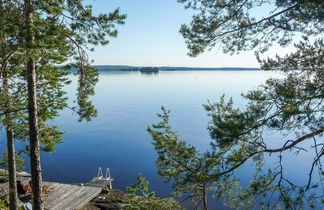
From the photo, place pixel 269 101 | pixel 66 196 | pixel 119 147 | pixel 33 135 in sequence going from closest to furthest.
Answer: pixel 269 101 → pixel 33 135 → pixel 66 196 → pixel 119 147

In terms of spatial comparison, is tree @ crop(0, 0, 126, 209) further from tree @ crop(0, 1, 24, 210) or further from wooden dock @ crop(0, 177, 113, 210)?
wooden dock @ crop(0, 177, 113, 210)

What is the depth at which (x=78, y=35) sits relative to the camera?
877cm

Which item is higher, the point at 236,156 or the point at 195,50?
the point at 195,50

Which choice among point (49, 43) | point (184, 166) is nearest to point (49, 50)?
point (49, 43)

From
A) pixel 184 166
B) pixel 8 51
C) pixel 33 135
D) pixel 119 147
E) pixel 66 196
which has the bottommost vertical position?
pixel 119 147

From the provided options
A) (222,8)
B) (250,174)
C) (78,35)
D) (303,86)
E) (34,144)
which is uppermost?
(222,8)

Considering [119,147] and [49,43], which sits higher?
[49,43]

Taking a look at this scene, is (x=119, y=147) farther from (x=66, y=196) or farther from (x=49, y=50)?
(x=49, y=50)

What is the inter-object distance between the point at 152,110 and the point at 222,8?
147 ft

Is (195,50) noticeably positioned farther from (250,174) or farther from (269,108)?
(250,174)

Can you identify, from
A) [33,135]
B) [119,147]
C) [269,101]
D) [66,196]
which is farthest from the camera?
[119,147]

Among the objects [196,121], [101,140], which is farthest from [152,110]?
[101,140]

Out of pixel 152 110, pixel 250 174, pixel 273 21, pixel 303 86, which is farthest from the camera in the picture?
pixel 152 110

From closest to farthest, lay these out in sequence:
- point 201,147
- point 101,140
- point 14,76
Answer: point 14,76
point 201,147
point 101,140
